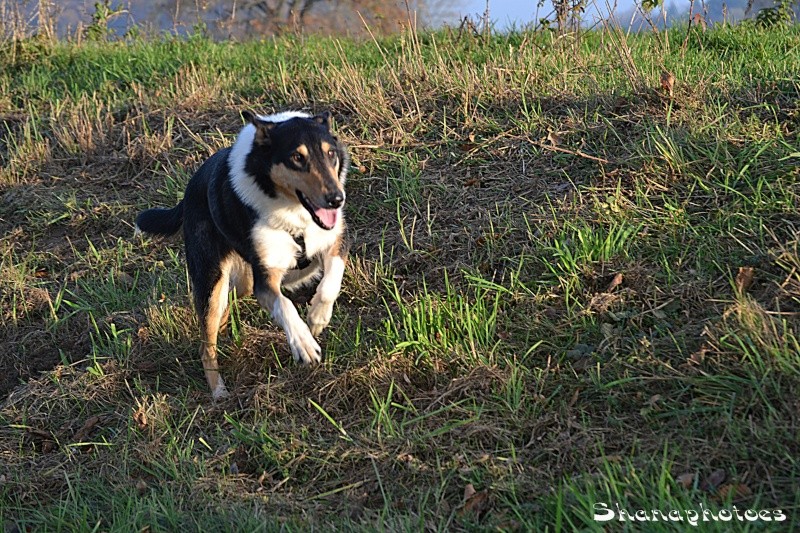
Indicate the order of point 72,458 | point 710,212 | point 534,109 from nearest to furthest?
point 72,458
point 710,212
point 534,109

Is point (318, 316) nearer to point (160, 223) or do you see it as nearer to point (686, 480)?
point (160, 223)

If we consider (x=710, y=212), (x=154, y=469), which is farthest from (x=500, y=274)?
(x=154, y=469)

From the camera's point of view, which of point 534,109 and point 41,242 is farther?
point 41,242

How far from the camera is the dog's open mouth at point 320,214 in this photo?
454 cm

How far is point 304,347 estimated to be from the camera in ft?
14.6

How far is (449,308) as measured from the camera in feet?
14.9

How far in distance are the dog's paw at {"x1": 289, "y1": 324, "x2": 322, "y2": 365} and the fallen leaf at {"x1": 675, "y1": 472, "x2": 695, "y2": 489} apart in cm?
190

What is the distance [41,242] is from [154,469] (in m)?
3.34

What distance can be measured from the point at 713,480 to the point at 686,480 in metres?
0.10

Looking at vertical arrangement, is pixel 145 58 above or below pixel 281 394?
above

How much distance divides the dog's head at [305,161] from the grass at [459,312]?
2.27 feet

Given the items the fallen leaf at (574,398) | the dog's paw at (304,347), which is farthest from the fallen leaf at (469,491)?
the dog's paw at (304,347)

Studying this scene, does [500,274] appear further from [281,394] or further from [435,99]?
[435,99]

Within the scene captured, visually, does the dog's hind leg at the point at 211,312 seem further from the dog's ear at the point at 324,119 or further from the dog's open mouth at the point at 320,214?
the dog's ear at the point at 324,119
